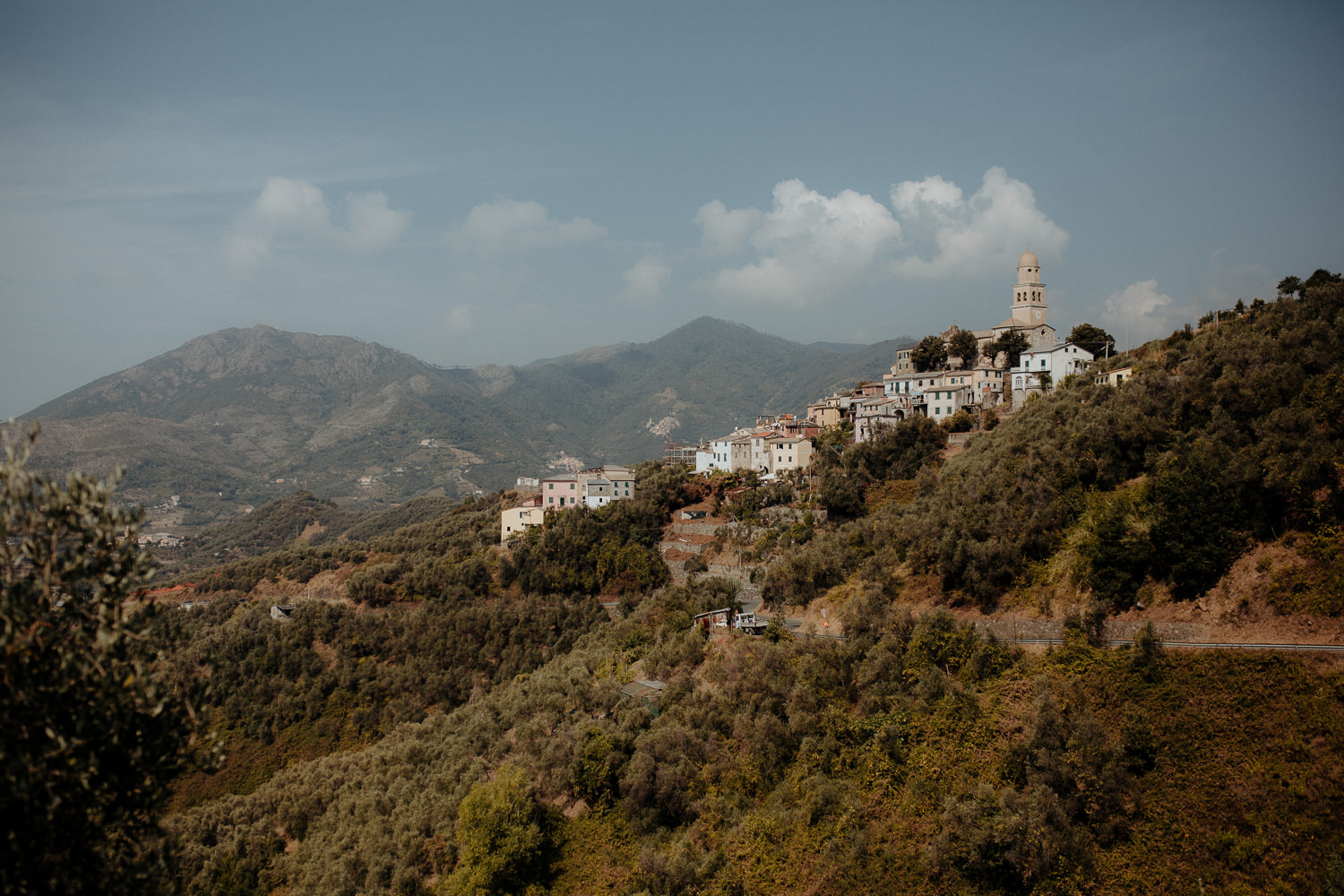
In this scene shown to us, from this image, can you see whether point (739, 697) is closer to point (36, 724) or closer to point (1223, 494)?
point (1223, 494)

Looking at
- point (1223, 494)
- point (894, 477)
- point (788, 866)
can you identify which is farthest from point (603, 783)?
point (894, 477)

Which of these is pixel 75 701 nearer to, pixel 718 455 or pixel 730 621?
pixel 730 621

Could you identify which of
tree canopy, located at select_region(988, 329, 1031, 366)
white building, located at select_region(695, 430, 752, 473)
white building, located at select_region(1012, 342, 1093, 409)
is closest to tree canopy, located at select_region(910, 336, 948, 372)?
tree canopy, located at select_region(988, 329, 1031, 366)

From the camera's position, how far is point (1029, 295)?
59031 millimetres

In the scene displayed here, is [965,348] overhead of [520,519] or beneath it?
overhead

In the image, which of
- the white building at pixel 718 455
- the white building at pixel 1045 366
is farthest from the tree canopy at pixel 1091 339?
the white building at pixel 718 455

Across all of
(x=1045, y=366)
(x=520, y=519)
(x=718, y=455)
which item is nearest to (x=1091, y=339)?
(x=1045, y=366)

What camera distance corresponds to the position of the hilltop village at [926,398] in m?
48.4

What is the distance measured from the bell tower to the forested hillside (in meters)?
24.5

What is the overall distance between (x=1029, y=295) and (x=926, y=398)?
1421 cm

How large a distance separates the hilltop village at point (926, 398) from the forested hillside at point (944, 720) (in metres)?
11.2

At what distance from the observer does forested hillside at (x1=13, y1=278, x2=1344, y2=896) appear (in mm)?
15086

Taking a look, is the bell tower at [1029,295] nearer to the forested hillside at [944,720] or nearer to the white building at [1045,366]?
the white building at [1045,366]

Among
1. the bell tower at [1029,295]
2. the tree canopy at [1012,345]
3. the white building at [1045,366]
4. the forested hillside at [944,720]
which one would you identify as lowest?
the forested hillside at [944,720]
